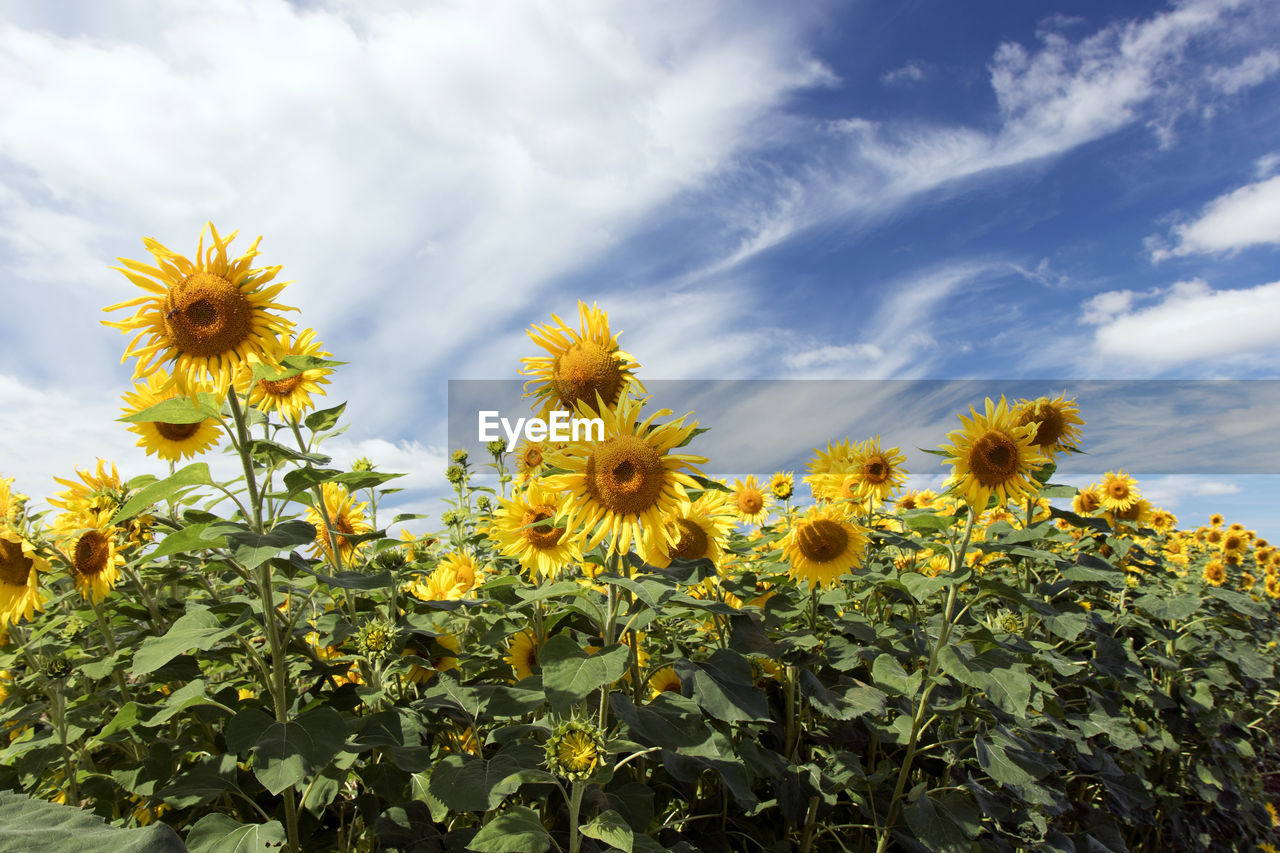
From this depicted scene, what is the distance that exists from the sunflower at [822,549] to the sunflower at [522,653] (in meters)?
1.28

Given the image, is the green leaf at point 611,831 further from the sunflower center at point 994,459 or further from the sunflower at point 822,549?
the sunflower center at point 994,459

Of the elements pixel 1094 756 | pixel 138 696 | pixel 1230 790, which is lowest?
pixel 1230 790

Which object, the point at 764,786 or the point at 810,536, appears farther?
the point at 810,536

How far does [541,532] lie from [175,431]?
1.57m

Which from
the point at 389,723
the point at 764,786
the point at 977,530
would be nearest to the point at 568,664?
the point at 389,723

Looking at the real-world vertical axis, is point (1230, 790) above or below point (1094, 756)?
below

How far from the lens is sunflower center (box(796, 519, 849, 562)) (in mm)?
3381

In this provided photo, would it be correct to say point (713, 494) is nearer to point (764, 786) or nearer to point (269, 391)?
point (764, 786)

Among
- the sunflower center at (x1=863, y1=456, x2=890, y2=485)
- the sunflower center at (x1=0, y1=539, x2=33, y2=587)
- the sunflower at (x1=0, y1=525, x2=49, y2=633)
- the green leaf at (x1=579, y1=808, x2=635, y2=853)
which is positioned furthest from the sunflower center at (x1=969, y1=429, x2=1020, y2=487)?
the sunflower center at (x1=0, y1=539, x2=33, y2=587)

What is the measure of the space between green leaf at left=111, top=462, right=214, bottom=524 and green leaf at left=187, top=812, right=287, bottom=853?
890 mm

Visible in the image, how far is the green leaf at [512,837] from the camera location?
185 centimetres

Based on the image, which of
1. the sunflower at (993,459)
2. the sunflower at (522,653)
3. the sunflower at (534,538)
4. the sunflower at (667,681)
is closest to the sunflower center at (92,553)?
the sunflower at (534,538)

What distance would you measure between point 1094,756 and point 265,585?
443cm

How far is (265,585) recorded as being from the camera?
2.14m
